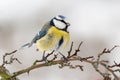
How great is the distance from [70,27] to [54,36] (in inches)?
7.0

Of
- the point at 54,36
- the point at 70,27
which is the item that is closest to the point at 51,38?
the point at 54,36

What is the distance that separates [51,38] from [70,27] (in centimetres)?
18

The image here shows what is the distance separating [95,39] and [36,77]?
24 cm

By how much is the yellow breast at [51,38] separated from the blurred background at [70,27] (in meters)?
0.15

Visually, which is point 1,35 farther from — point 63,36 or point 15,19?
point 63,36

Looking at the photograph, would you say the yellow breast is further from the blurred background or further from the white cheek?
the blurred background

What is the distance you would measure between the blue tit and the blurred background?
137mm

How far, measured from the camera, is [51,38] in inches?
26.7

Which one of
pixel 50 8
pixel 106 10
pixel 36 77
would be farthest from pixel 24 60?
pixel 106 10

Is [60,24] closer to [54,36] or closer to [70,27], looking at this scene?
[54,36]

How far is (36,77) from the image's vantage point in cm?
87

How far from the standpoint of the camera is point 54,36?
68cm

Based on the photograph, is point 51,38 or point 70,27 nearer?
point 51,38

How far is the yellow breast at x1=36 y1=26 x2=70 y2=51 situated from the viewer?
679 mm
